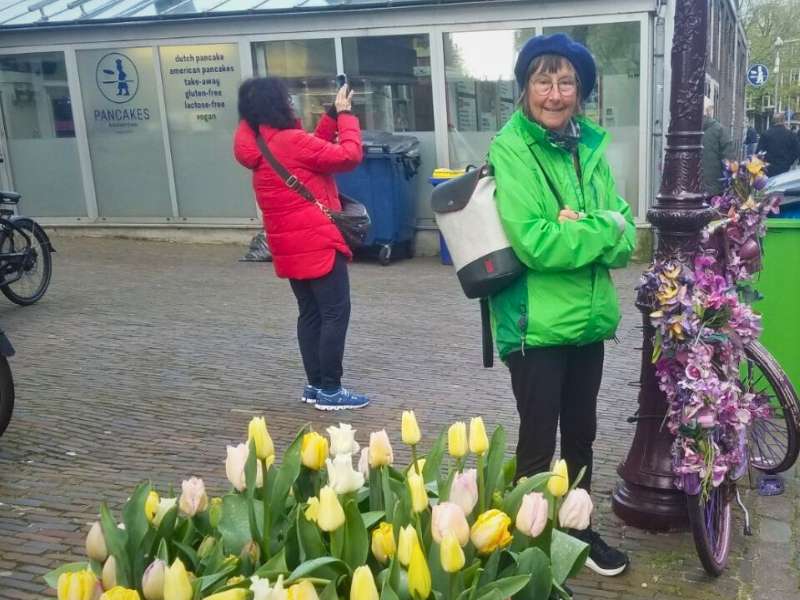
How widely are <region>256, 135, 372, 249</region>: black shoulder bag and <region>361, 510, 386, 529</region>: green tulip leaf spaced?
3111mm

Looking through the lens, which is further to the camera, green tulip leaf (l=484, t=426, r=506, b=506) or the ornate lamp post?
the ornate lamp post

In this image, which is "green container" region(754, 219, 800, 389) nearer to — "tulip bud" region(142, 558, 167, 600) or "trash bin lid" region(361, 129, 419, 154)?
"tulip bud" region(142, 558, 167, 600)

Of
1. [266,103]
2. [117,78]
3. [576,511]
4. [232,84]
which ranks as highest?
[117,78]

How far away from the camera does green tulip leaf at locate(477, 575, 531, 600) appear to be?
1659 mm

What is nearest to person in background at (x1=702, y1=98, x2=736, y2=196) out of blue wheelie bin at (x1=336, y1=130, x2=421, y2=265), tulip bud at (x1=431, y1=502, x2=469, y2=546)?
blue wheelie bin at (x1=336, y1=130, x2=421, y2=265)

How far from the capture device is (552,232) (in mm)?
2742

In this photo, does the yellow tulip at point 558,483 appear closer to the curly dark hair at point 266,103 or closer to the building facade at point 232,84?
the curly dark hair at point 266,103

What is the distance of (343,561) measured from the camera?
1756mm

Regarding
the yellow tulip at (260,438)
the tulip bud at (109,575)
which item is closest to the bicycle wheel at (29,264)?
the yellow tulip at (260,438)

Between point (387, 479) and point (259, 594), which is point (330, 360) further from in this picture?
point (259, 594)

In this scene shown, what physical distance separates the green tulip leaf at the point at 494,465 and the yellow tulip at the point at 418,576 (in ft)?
1.61

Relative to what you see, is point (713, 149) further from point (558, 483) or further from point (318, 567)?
point (318, 567)

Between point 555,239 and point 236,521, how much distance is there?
4.44 feet

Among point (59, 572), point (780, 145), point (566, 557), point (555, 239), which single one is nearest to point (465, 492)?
point (566, 557)
